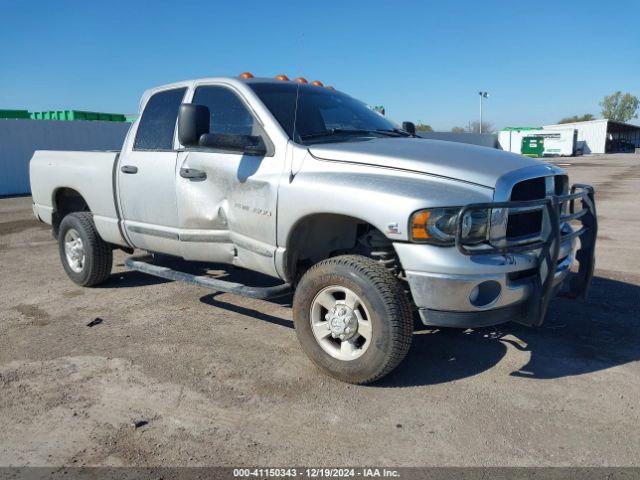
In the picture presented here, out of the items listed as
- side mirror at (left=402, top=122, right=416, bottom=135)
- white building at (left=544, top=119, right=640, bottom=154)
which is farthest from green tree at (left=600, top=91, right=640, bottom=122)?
side mirror at (left=402, top=122, right=416, bottom=135)

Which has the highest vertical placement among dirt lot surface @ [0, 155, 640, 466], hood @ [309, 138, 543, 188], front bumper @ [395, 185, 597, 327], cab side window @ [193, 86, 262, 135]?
cab side window @ [193, 86, 262, 135]

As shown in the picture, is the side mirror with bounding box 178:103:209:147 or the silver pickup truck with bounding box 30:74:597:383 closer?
the silver pickup truck with bounding box 30:74:597:383

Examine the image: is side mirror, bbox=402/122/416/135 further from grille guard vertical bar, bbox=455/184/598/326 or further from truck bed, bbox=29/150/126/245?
truck bed, bbox=29/150/126/245

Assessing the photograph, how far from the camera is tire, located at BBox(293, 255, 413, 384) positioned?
10.6 feet

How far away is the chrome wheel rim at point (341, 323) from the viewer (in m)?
3.43

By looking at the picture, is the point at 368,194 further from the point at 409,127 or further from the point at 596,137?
the point at 596,137

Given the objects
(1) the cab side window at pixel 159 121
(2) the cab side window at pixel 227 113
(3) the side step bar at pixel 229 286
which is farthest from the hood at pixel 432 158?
(1) the cab side window at pixel 159 121

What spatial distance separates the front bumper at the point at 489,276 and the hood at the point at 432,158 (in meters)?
0.30

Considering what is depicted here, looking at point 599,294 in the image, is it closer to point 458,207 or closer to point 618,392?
point 618,392

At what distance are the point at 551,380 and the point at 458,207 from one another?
1431 mm

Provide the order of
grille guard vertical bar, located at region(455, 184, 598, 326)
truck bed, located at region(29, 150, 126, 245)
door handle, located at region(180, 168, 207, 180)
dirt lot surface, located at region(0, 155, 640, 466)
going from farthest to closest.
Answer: truck bed, located at region(29, 150, 126, 245), door handle, located at region(180, 168, 207, 180), grille guard vertical bar, located at region(455, 184, 598, 326), dirt lot surface, located at region(0, 155, 640, 466)

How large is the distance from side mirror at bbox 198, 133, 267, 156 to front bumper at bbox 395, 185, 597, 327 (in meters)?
1.38

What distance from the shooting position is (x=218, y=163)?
4.18 meters

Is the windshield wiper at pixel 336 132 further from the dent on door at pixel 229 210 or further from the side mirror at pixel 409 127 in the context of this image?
the side mirror at pixel 409 127
